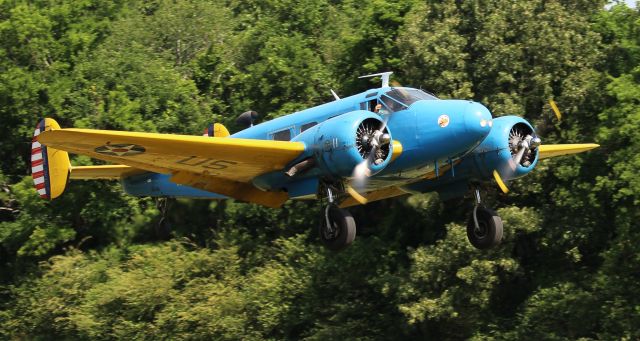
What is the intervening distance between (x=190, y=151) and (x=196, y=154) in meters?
0.18

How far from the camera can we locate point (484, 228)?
Answer: 17938 mm

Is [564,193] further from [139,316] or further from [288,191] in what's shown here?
[139,316]

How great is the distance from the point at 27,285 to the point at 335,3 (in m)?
15.6

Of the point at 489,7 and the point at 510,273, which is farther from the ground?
the point at 489,7

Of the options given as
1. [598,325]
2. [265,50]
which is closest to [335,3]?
[265,50]

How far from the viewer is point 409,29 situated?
2509cm

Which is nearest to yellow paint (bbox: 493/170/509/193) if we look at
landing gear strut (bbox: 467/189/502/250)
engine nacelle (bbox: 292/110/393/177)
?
landing gear strut (bbox: 467/189/502/250)

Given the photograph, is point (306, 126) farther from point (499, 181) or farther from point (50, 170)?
point (50, 170)

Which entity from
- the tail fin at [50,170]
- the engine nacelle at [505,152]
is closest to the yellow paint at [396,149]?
the engine nacelle at [505,152]

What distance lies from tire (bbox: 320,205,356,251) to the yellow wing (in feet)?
Answer: 3.72

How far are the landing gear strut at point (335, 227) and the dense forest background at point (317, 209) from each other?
2.99 metres

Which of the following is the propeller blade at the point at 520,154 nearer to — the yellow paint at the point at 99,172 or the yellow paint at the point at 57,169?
the yellow paint at the point at 99,172

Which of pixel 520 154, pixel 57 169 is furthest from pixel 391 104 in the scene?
pixel 57 169

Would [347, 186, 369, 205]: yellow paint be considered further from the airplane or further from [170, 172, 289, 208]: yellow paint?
[170, 172, 289, 208]: yellow paint
